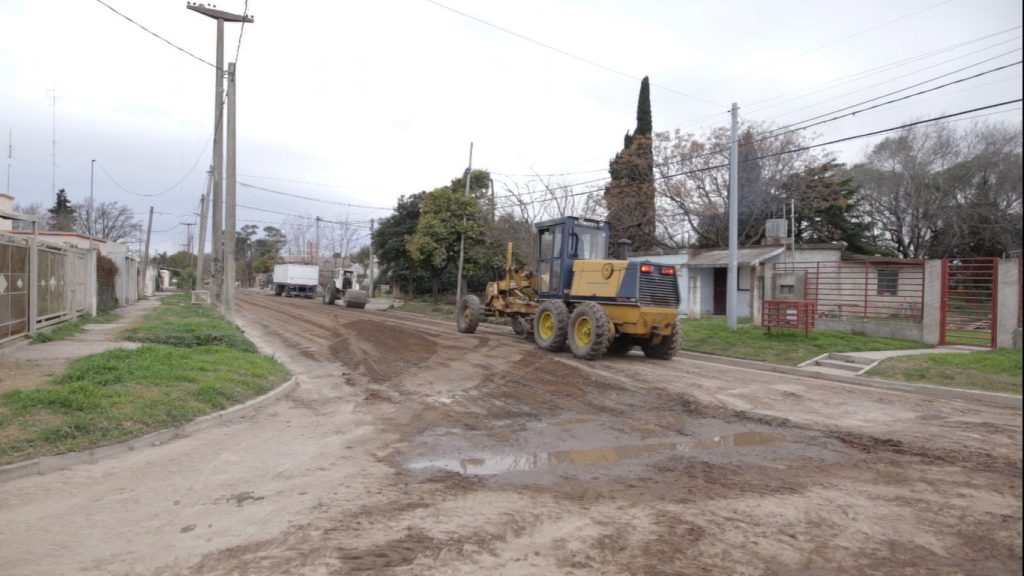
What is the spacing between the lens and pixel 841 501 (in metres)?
5.15

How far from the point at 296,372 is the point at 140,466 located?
612 centimetres

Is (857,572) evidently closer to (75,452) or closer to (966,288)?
(75,452)

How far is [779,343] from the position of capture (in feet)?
51.5

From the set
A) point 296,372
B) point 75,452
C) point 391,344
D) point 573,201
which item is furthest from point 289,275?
point 75,452

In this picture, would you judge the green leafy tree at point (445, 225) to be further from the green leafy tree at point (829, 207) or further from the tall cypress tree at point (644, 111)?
the green leafy tree at point (829, 207)

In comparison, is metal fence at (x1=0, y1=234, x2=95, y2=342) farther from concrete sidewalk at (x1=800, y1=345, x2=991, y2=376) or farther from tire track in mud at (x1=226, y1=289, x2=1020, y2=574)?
concrete sidewalk at (x1=800, y1=345, x2=991, y2=376)

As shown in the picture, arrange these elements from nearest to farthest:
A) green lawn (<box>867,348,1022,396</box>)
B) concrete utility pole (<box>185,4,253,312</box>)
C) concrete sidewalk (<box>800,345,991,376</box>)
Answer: green lawn (<box>867,348,1022,396</box>), concrete sidewalk (<box>800,345,991,376</box>), concrete utility pole (<box>185,4,253,312</box>)

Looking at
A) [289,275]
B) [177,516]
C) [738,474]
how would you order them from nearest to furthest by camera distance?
[177,516], [738,474], [289,275]

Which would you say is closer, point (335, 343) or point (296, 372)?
point (296, 372)

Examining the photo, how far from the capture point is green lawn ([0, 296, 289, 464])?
6.30 metres

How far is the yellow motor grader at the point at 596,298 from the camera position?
43.9 ft

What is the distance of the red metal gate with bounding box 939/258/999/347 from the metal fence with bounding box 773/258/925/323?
1.38 m

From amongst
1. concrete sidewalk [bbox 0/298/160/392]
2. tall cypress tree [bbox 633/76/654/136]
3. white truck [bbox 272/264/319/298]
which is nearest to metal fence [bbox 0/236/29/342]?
concrete sidewalk [bbox 0/298/160/392]

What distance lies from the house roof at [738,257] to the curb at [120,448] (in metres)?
20.4
